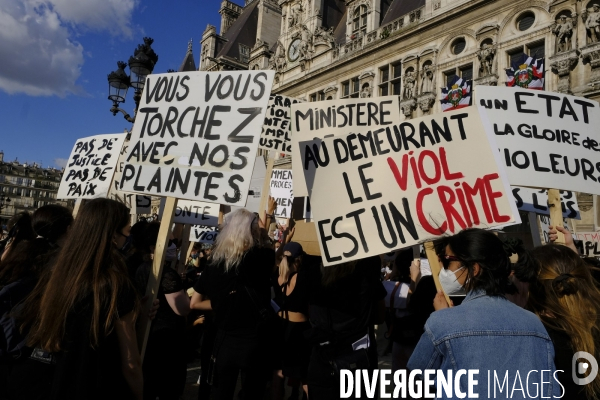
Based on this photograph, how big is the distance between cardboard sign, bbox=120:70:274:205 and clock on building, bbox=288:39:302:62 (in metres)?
23.4

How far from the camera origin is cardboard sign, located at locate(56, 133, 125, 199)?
5434mm

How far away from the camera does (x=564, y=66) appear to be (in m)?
13.8

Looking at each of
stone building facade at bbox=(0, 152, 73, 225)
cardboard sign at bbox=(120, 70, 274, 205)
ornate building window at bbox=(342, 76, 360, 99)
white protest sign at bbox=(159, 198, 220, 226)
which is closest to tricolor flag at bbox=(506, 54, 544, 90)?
ornate building window at bbox=(342, 76, 360, 99)

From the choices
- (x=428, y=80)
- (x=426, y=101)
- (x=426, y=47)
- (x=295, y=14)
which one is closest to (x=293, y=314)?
(x=426, y=101)

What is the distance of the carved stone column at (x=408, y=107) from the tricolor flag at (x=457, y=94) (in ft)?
5.86

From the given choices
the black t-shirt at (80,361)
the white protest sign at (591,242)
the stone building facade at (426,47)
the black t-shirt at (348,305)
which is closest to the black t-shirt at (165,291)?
the black t-shirt at (80,361)

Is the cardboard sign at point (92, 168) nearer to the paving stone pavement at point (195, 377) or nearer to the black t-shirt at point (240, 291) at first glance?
the paving stone pavement at point (195, 377)

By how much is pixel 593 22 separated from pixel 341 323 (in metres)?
15.0

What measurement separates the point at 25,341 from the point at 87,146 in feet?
14.7

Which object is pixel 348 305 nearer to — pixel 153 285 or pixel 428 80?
pixel 153 285

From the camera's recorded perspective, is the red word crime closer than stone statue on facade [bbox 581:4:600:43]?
Yes

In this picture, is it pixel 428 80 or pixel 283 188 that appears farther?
pixel 428 80

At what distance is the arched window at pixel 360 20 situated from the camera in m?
23.2

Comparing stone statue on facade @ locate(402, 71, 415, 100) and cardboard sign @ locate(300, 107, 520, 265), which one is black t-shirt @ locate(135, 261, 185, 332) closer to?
cardboard sign @ locate(300, 107, 520, 265)
